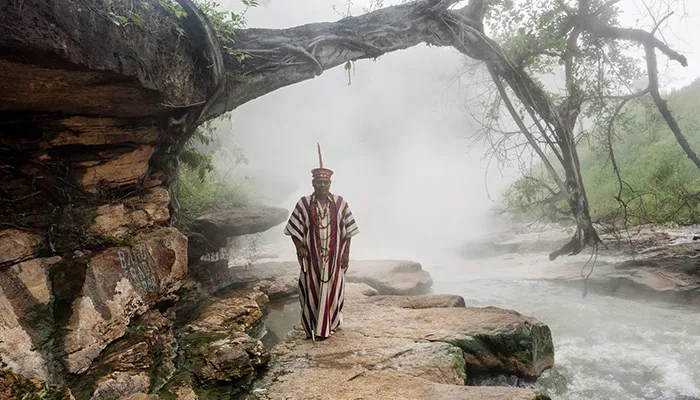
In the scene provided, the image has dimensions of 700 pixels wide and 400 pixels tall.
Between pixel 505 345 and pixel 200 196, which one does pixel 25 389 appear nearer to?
pixel 505 345

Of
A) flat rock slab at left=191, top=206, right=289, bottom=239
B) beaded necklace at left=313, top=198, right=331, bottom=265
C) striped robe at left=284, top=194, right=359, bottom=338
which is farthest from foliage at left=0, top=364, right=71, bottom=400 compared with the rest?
flat rock slab at left=191, top=206, right=289, bottom=239

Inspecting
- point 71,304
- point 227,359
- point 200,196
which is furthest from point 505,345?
point 200,196

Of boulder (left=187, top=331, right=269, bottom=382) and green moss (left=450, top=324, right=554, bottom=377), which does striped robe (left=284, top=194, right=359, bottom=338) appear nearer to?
boulder (left=187, top=331, right=269, bottom=382)

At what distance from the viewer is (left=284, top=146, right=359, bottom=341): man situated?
4.17 metres

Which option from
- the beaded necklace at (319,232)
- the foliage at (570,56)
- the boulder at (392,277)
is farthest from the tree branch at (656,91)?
the beaded necklace at (319,232)

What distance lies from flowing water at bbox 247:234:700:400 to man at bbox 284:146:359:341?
3.87 ft

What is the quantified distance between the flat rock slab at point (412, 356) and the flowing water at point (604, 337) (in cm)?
54

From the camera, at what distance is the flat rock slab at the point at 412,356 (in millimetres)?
2850

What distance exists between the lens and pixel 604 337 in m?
5.02

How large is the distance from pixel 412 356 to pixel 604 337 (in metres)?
3.28

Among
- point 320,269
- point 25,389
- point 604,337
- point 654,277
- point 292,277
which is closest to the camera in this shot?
point 25,389

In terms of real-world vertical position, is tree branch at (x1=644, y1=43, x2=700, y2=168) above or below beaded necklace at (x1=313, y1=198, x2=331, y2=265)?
above

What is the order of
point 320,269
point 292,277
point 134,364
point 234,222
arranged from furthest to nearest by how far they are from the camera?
point 234,222
point 292,277
point 320,269
point 134,364

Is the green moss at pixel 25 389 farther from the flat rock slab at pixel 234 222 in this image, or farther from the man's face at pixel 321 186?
the flat rock slab at pixel 234 222
